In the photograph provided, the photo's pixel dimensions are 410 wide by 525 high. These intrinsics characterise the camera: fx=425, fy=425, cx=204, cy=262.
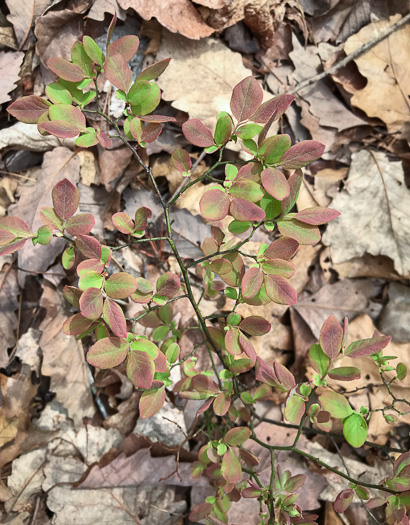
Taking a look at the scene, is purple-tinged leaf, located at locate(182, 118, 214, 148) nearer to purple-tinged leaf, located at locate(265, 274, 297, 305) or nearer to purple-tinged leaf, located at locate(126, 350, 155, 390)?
purple-tinged leaf, located at locate(265, 274, 297, 305)

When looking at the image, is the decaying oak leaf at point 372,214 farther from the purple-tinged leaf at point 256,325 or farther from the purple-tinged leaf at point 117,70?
the purple-tinged leaf at point 117,70

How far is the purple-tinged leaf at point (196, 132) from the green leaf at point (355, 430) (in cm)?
85

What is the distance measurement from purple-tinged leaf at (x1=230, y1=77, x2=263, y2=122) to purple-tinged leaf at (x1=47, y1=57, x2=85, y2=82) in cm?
41

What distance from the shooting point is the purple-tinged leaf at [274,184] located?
38.3 inches

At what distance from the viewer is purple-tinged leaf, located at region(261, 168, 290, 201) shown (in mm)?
973

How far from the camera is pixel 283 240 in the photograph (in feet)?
3.50

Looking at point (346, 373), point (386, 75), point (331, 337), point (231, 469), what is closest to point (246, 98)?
point (331, 337)

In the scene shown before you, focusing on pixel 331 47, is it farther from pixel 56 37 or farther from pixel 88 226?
pixel 88 226

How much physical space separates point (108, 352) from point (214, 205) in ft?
1.52

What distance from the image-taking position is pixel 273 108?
1024 mm

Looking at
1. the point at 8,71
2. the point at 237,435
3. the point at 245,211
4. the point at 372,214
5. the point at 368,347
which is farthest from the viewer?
the point at 372,214

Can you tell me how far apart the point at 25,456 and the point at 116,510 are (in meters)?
0.47

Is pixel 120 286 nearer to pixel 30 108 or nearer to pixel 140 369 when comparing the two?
pixel 140 369

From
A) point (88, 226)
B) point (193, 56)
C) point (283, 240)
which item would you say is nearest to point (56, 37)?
point (193, 56)
